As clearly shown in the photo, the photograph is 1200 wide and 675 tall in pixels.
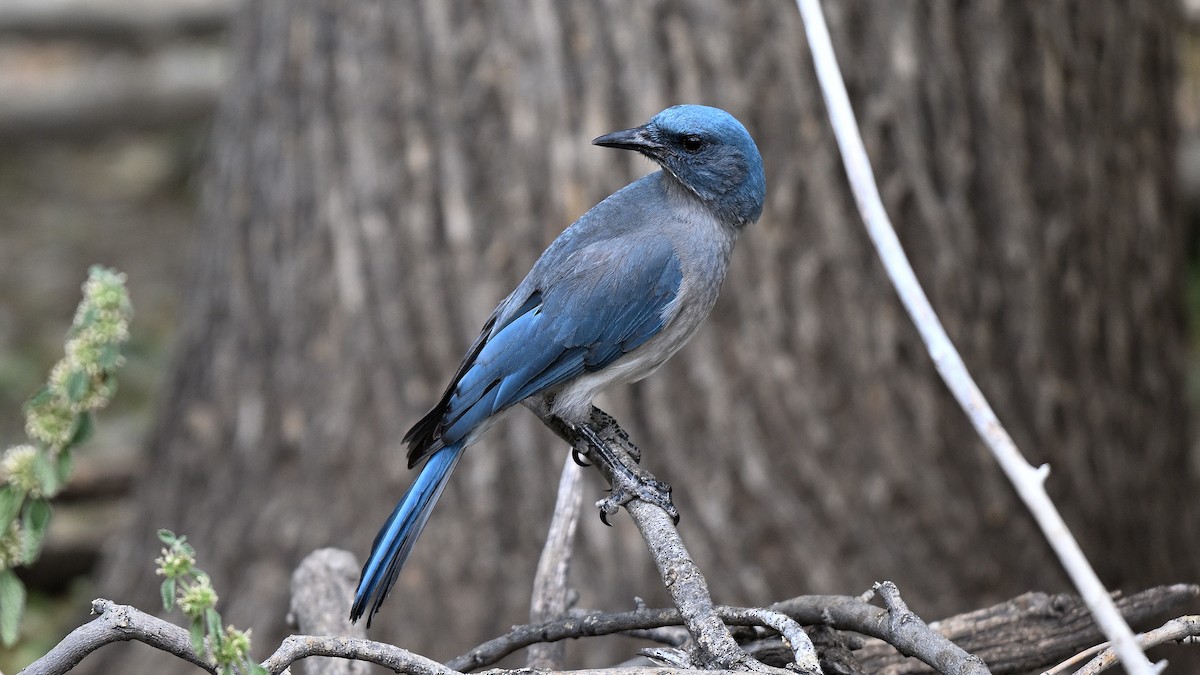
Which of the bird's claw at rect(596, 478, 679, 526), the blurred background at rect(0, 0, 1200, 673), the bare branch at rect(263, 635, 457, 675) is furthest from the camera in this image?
the blurred background at rect(0, 0, 1200, 673)

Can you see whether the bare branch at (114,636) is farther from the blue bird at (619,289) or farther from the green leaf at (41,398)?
the blue bird at (619,289)

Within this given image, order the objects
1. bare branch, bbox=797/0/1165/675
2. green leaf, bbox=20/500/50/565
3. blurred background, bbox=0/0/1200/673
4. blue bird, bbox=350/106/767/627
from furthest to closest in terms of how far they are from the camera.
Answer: blurred background, bbox=0/0/1200/673
blue bird, bbox=350/106/767/627
green leaf, bbox=20/500/50/565
bare branch, bbox=797/0/1165/675

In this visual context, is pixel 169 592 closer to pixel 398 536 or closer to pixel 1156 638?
pixel 398 536

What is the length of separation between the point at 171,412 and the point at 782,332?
2.07m

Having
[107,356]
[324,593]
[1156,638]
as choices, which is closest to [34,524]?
[107,356]

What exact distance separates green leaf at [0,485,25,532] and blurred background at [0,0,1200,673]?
2238mm

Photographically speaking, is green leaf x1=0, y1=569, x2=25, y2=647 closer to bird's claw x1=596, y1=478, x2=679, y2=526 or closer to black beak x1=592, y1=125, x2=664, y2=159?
bird's claw x1=596, y1=478, x2=679, y2=526

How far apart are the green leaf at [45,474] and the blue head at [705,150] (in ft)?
3.80

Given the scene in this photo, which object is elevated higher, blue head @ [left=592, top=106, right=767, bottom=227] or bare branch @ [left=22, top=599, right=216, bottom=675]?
blue head @ [left=592, top=106, right=767, bottom=227]

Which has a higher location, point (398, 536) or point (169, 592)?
point (398, 536)

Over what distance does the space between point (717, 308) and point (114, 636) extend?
2505 mm

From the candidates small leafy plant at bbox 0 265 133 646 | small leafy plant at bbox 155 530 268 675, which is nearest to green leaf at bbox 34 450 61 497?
small leafy plant at bbox 0 265 133 646

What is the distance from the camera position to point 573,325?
8.61 ft

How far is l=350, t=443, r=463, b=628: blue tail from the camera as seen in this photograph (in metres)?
2.10
